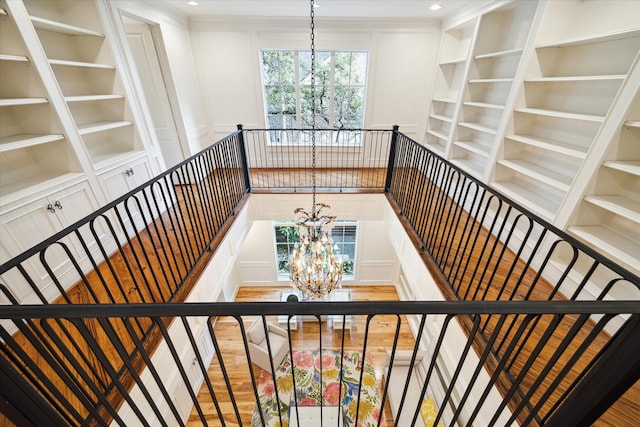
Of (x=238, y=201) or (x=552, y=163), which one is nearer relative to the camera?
(x=552, y=163)

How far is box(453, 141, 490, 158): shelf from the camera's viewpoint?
10.9ft

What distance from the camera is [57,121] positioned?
2.33 metres

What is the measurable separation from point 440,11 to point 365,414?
6134mm

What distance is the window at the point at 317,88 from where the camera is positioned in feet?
15.7

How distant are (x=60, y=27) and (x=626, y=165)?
4.84m

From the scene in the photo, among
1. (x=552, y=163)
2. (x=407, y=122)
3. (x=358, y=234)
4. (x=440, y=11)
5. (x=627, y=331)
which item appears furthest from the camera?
(x=358, y=234)

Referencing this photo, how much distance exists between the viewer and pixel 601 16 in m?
2.22

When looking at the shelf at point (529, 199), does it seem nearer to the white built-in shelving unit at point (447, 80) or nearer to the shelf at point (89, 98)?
the white built-in shelving unit at point (447, 80)

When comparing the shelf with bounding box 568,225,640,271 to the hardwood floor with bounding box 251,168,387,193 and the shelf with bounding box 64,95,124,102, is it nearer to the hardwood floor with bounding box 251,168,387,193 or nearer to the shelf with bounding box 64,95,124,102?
the hardwood floor with bounding box 251,168,387,193

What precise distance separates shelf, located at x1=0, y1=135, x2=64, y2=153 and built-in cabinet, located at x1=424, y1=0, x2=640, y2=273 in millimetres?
4516

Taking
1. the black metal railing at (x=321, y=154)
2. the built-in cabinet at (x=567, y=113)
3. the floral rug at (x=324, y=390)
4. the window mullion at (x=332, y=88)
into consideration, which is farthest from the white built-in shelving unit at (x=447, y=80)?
the floral rug at (x=324, y=390)

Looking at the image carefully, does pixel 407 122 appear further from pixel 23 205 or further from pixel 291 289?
pixel 23 205

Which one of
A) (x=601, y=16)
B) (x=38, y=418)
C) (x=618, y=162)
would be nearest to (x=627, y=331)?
(x=618, y=162)

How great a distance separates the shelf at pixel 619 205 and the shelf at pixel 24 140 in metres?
4.57
